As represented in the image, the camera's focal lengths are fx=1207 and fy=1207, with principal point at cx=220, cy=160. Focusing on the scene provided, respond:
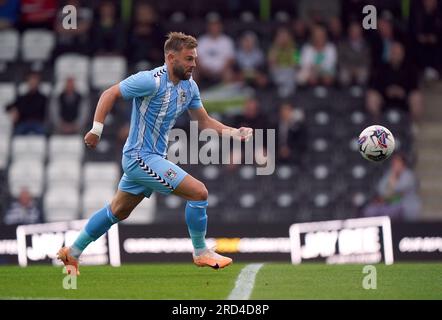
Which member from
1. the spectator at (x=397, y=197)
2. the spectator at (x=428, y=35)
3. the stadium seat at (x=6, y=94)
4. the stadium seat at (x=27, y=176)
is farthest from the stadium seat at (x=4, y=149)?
the spectator at (x=428, y=35)

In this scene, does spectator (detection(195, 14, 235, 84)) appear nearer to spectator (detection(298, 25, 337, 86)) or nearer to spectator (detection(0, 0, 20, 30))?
spectator (detection(298, 25, 337, 86))

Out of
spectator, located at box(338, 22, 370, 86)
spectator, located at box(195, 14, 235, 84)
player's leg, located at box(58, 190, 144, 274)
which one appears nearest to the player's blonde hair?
player's leg, located at box(58, 190, 144, 274)

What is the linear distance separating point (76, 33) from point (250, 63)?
2.67 m

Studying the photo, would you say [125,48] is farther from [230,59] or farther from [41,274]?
[41,274]

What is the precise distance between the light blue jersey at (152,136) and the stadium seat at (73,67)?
7.69m

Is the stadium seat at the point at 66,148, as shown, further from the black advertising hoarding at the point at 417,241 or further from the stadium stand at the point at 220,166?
the black advertising hoarding at the point at 417,241

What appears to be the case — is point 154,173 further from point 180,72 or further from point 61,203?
point 61,203

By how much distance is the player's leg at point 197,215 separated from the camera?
10398 mm

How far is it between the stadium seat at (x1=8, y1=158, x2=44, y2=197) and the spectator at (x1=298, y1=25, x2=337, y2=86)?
405 centimetres

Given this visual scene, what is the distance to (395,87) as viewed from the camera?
57.1ft

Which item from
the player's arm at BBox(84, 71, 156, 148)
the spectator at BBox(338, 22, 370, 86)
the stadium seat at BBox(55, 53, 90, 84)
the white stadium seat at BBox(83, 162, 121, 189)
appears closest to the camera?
the player's arm at BBox(84, 71, 156, 148)

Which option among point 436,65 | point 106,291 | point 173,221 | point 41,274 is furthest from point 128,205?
point 436,65

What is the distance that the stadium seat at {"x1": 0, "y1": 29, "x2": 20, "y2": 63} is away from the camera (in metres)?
18.6

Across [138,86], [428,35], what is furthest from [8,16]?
[138,86]
